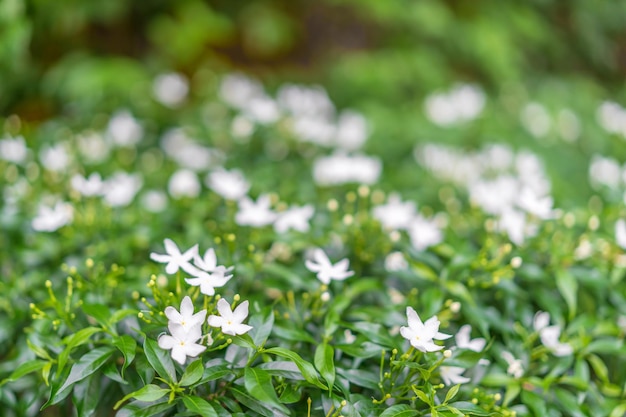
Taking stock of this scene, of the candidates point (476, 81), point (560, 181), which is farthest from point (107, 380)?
point (476, 81)

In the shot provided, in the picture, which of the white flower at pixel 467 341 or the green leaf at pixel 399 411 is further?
the white flower at pixel 467 341

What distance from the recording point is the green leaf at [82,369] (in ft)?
3.54

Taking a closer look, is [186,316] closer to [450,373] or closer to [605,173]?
[450,373]

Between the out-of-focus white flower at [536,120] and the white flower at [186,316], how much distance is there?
2.49 meters

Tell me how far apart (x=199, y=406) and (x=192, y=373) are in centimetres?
6

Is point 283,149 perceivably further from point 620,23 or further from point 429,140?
point 620,23

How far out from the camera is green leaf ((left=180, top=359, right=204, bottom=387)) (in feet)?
3.40

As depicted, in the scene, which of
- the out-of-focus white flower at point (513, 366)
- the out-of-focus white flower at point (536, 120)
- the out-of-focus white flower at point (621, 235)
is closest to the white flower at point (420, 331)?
the out-of-focus white flower at point (513, 366)

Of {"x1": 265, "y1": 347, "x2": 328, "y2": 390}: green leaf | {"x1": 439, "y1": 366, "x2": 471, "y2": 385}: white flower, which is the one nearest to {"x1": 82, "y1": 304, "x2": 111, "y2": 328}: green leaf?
{"x1": 265, "y1": 347, "x2": 328, "y2": 390}: green leaf

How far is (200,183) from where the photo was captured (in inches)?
85.0

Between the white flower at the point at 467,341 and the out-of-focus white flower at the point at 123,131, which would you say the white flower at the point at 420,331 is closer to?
the white flower at the point at 467,341

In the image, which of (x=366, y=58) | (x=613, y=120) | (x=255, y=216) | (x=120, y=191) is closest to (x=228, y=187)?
(x=255, y=216)

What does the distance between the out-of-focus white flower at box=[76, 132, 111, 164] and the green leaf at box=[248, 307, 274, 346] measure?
1.34 metres

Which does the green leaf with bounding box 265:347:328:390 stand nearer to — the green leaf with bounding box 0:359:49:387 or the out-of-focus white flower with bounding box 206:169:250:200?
the green leaf with bounding box 0:359:49:387
